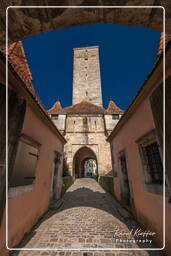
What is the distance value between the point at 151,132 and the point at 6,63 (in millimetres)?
3649

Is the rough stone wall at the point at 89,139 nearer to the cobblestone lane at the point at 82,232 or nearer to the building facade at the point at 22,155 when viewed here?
the cobblestone lane at the point at 82,232

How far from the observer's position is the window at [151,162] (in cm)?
320

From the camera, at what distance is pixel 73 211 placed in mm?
5270

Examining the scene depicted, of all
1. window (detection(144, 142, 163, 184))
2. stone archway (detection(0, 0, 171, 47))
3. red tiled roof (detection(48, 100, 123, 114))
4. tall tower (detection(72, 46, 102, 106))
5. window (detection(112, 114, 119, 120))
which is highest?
tall tower (detection(72, 46, 102, 106))

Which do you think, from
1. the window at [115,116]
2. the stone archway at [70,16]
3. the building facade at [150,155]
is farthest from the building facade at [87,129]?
the stone archway at [70,16]

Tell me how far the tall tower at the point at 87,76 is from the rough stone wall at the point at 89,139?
25.8 feet

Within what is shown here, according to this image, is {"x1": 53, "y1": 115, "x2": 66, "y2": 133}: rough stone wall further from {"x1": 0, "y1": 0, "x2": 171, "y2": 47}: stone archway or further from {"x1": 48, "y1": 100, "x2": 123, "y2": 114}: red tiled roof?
{"x1": 0, "y1": 0, "x2": 171, "y2": 47}: stone archway

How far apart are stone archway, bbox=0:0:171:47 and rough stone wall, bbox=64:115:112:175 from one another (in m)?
13.1

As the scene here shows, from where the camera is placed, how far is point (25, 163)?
137 inches

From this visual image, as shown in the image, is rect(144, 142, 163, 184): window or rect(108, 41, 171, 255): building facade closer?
rect(108, 41, 171, 255): building facade

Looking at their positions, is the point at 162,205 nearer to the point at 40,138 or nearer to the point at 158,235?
the point at 158,235

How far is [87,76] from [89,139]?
16709 millimetres

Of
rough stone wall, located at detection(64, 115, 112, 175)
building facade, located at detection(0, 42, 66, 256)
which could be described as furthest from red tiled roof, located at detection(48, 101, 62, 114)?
building facade, located at detection(0, 42, 66, 256)

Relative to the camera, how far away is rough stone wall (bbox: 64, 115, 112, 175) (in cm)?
1405
